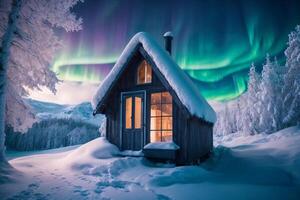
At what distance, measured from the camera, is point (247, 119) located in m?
38.4

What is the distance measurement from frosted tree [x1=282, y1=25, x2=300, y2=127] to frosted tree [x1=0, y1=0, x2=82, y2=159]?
81.5ft

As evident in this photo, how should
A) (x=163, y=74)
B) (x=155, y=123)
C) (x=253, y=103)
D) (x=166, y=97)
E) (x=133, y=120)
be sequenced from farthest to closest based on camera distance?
1. (x=253, y=103)
2. (x=133, y=120)
3. (x=155, y=123)
4. (x=166, y=97)
5. (x=163, y=74)

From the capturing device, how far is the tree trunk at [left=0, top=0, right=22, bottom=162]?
30.5 feet

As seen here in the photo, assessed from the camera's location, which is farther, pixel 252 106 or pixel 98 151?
pixel 252 106

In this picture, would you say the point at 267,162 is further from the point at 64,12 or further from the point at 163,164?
the point at 64,12

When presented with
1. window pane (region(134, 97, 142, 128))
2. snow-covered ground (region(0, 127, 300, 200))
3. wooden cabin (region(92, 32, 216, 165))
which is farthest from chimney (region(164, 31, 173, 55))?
snow-covered ground (region(0, 127, 300, 200))

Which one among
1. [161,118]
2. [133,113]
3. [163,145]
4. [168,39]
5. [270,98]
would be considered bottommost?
[163,145]

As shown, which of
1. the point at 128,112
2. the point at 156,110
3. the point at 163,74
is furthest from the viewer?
the point at 128,112

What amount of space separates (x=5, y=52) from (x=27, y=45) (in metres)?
1.21

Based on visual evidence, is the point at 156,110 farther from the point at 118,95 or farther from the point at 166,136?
the point at 118,95

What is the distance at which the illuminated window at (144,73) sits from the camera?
12500 mm

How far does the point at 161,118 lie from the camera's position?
1163cm

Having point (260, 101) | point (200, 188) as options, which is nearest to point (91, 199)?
point (200, 188)

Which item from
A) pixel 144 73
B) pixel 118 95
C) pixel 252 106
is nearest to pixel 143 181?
pixel 118 95
